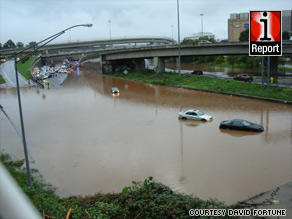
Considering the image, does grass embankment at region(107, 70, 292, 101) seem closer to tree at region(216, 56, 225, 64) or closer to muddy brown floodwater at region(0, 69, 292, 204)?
muddy brown floodwater at region(0, 69, 292, 204)

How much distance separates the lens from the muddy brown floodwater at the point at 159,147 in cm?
1191

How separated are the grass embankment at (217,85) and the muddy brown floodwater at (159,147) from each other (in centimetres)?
218

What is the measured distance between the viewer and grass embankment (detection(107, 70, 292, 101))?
29047mm

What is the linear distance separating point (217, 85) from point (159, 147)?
22.5m

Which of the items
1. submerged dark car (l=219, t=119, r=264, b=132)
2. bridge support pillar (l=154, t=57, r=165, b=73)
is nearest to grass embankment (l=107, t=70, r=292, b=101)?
bridge support pillar (l=154, t=57, r=165, b=73)

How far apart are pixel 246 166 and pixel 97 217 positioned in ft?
26.3

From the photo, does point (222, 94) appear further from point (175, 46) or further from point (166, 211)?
point (166, 211)

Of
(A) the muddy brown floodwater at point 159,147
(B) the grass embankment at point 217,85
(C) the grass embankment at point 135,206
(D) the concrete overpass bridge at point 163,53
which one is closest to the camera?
(C) the grass embankment at point 135,206

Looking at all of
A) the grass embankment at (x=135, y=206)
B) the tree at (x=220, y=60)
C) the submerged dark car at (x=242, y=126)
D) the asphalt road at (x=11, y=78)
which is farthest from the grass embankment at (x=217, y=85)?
the tree at (x=220, y=60)

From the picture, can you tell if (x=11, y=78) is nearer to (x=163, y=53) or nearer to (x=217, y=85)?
(x=163, y=53)

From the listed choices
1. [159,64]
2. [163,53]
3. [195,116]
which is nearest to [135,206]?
[195,116]

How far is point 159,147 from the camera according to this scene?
1609cm

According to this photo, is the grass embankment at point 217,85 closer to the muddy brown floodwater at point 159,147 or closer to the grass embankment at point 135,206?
the muddy brown floodwater at point 159,147

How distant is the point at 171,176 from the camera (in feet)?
40.9
